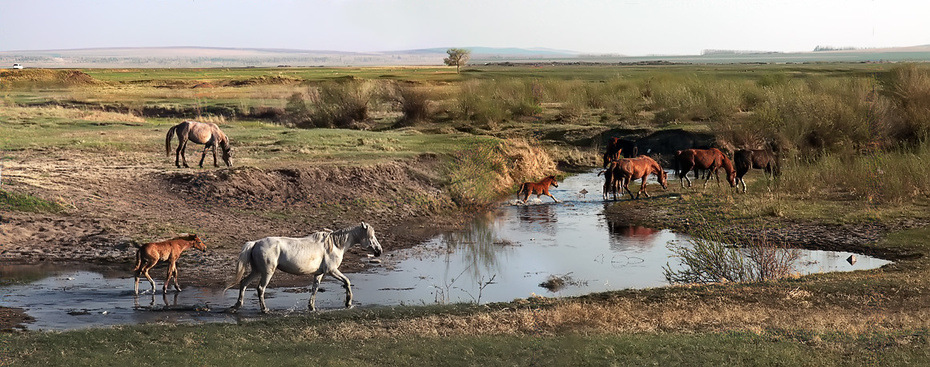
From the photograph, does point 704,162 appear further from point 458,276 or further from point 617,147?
point 458,276

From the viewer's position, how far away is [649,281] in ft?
55.9

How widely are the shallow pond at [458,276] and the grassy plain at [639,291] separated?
168 centimetres

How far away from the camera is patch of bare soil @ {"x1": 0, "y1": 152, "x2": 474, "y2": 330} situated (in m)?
18.0

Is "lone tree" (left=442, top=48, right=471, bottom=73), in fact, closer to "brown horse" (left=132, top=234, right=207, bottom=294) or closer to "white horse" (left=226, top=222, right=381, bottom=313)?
"brown horse" (left=132, top=234, right=207, bottom=294)

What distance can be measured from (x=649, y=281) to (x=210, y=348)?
963cm

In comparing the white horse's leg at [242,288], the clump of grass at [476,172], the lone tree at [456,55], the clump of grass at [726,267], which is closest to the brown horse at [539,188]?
the clump of grass at [476,172]

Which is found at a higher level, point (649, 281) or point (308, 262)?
point (308, 262)

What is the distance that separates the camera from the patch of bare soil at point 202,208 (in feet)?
59.0

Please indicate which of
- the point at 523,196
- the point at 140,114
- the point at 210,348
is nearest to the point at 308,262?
the point at 210,348

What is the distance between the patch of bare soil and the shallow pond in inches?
38.0

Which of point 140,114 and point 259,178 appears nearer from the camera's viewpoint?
point 259,178

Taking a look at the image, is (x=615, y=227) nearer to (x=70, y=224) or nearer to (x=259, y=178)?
(x=259, y=178)

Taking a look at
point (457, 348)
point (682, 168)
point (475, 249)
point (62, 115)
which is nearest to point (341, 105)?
point (62, 115)

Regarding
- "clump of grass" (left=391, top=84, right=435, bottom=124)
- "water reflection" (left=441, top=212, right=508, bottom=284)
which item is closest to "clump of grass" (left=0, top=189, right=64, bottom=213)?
"water reflection" (left=441, top=212, right=508, bottom=284)
